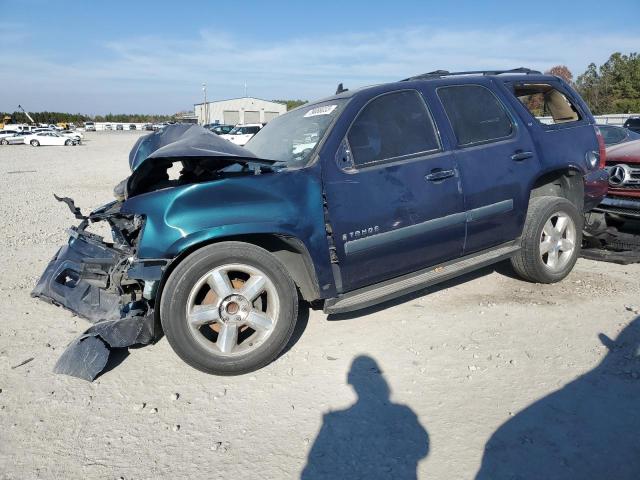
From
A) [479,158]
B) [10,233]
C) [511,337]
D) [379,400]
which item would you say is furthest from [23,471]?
[10,233]

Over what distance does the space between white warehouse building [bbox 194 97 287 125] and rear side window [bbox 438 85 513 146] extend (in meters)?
69.6

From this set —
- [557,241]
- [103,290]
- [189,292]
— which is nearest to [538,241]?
[557,241]

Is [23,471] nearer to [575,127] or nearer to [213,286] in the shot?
[213,286]

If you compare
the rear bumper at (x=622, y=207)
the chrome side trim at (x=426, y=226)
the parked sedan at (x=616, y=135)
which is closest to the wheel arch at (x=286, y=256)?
the chrome side trim at (x=426, y=226)

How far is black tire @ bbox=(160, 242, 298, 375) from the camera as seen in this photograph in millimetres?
3008

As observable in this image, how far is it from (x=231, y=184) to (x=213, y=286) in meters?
0.67

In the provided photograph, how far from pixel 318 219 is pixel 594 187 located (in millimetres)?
3090

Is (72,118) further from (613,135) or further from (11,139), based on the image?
(613,135)

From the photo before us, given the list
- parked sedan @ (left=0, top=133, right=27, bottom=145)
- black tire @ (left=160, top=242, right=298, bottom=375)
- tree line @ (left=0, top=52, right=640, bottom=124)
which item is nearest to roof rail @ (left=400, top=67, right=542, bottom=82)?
black tire @ (left=160, top=242, right=298, bottom=375)

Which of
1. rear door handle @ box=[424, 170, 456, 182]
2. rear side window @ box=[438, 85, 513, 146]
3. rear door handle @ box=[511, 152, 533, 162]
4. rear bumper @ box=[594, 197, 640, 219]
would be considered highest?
rear side window @ box=[438, 85, 513, 146]

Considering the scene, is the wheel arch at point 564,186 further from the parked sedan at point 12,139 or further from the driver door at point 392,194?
the parked sedan at point 12,139

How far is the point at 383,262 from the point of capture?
3520 mm

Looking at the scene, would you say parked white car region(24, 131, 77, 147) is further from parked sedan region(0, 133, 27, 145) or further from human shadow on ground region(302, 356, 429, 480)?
human shadow on ground region(302, 356, 429, 480)

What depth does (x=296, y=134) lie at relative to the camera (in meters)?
3.99
